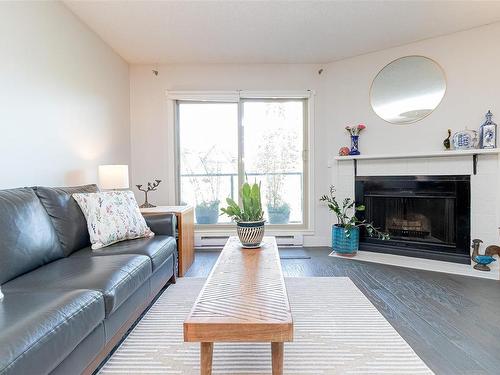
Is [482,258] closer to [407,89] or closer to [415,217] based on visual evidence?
[415,217]

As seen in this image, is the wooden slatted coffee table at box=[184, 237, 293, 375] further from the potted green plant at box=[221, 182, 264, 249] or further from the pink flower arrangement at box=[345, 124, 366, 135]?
the pink flower arrangement at box=[345, 124, 366, 135]

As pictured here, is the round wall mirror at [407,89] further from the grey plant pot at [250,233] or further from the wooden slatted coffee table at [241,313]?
the wooden slatted coffee table at [241,313]

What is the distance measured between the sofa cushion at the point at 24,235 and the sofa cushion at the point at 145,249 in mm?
213

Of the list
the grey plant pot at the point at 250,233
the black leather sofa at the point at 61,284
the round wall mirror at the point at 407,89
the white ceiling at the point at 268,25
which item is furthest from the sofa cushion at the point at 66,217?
the round wall mirror at the point at 407,89

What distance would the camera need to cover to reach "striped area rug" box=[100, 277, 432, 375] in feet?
4.91

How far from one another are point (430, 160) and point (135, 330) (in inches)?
134

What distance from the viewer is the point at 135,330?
188cm

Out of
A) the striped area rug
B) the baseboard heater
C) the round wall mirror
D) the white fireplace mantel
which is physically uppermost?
the round wall mirror

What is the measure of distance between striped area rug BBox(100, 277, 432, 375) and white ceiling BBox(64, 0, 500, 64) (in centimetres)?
259

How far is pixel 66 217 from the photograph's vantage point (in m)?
2.02

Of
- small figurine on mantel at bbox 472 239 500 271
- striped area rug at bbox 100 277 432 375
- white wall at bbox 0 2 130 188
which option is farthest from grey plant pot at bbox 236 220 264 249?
small figurine on mantel at bbox 472 239 500 271

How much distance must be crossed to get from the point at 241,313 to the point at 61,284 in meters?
0.91

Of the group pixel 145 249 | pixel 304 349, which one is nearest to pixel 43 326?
pixel 145 249

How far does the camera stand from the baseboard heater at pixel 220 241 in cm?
400
